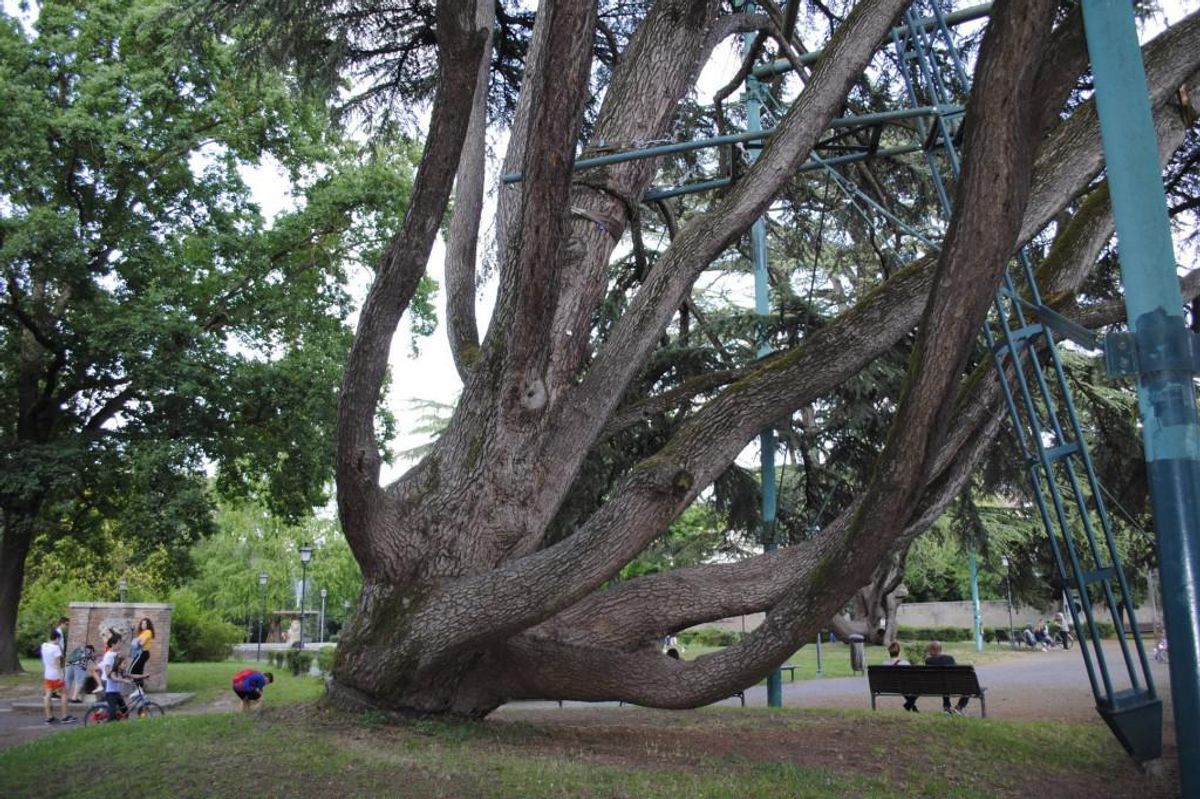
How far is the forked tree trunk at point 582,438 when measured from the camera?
6074 millimetres

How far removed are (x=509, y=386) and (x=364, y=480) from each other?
48.9 inches

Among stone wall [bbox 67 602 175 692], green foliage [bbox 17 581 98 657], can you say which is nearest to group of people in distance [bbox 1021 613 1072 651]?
→ stone wall [bbox 67 602 175 692]

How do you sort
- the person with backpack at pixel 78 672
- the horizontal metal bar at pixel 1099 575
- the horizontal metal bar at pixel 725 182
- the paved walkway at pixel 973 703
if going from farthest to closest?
the person with backpack at pixel 78 672
the paved walkway at pixel 973 703
the horizontal metal bar at pixel 725 182
the horizontal metal bar at pixel 1099 575

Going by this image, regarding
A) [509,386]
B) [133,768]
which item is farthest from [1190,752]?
[133,768]

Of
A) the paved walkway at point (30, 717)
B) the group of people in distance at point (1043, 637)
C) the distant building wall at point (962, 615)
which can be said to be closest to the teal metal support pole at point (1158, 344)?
the paved walkway at point (30, 717)

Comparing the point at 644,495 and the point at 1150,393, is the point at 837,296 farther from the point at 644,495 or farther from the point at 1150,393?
the point at 1150,393

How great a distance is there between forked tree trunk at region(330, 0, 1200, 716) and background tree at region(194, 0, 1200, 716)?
2cm

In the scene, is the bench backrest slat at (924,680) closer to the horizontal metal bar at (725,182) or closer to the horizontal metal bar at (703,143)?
the horizontal metal bar at (725,182)

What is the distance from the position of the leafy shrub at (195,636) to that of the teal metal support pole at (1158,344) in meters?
29.2

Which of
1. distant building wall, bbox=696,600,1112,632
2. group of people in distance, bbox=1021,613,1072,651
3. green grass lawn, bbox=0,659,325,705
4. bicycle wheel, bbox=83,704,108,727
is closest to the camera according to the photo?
bicycle wheel, bbox=83,704,108,727

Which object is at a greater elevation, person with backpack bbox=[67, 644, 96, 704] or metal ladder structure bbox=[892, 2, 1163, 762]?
metal ladder structure bbox=[892, 2, 1163, 762]

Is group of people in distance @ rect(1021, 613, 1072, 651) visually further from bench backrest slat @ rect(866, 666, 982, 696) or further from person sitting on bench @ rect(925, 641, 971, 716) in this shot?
bench backrest slat @ rect(866, 666, 982, 696)

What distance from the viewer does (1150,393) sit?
139 inches

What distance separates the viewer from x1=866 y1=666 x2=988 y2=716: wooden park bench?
10.5m
